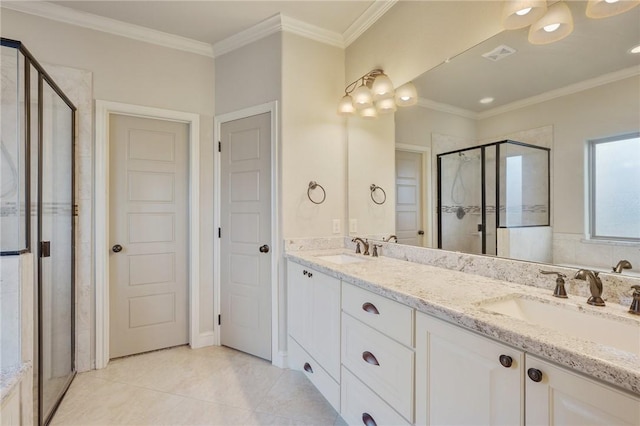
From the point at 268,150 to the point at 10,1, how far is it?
6.65ft

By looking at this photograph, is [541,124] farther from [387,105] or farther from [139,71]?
[139,71]

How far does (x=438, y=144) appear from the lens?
1.85 m

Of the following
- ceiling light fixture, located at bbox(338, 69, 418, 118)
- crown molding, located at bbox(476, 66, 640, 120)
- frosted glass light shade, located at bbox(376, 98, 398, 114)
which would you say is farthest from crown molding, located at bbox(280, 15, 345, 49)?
crown molding, located at bbox(476, 66, 640, 120)

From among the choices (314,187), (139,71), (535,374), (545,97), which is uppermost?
(139,71)

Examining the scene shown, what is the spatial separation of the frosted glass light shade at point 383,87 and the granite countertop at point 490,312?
119 cm

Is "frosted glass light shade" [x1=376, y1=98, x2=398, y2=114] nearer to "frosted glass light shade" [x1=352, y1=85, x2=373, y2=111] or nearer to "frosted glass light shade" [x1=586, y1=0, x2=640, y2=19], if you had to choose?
"frosted glass light shade" [x1=352, y1=85, x2=373, y2=111]

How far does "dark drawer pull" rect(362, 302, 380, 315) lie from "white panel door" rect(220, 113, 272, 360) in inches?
47.0

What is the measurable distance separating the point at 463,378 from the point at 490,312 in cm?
23

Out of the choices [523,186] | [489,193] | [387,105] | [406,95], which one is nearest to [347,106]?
[387,105]

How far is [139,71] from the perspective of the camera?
2559 millimetres

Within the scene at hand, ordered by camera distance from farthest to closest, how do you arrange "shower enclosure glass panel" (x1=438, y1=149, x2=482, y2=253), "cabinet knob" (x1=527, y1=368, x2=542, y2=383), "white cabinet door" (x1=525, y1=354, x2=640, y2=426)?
"shower enclosure glass panel" (x1=438, y1=149, x2=482, y2=253) < "cabinet knob" (x1=527, y1=368, x2=542, y2=383) < "white cabinet door" (x1=525, y1=354, x2=640, y2=426)

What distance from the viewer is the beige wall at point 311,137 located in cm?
242

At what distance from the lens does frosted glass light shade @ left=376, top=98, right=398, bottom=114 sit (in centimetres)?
217

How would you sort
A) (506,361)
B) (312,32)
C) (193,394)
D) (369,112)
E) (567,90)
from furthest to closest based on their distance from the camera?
(312,32), (369,112), (193,394), (567,90), (506,361)
